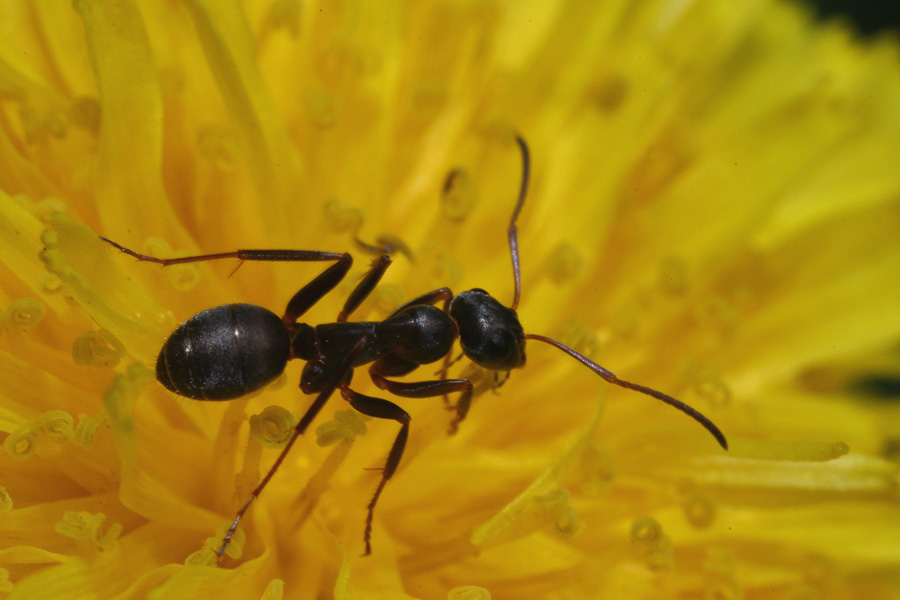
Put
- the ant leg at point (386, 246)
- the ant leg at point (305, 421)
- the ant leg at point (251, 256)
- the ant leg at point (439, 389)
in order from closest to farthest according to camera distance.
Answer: the ant leg at point (305, 421)
the ant leg at point (251, 256)
the ant leg at point (439, 389)
the ant leg at point (386, 246)

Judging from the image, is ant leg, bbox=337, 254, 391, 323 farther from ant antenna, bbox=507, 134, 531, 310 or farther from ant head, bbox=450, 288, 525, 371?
ant antenna, bbox=507, 134, 531, 310

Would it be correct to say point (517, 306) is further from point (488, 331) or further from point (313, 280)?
point (313, 280)

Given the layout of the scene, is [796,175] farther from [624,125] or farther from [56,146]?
[56,146]

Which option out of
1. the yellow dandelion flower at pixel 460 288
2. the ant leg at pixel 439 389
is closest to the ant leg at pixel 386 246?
the yellow dandelion flower at pixel 460 288

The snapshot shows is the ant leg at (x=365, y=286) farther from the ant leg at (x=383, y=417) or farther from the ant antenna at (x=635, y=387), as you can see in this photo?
the ant antenna at (x=635, y=387)

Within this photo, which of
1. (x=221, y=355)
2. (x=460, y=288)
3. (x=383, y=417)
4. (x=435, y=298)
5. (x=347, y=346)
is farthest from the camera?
(x=460, y=288)

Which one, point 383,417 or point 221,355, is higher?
point 221,355

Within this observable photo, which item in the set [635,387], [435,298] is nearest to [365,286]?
[435,298]
